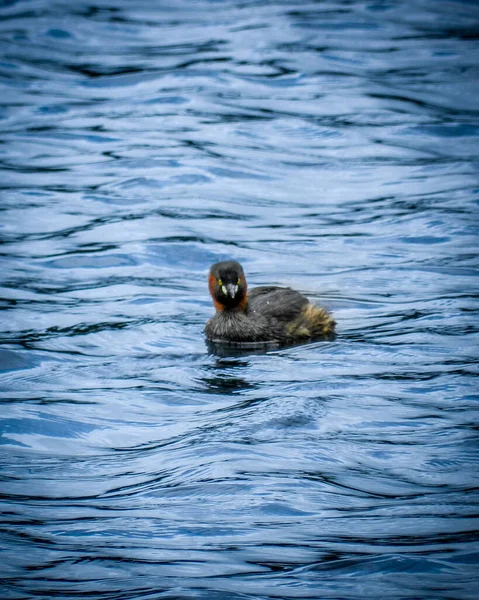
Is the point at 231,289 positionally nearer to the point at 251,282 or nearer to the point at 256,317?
the point at 256,317

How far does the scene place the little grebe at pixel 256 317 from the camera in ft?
30.6

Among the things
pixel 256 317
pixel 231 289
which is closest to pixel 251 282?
pixel 256 317

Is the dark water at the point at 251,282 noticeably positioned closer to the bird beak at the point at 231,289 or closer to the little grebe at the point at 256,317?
the little grebe at the point at 256,317

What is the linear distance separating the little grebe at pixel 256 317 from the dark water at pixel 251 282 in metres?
0.25

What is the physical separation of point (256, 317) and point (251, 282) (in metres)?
1.52

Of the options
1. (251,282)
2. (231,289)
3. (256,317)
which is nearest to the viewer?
(231,289)

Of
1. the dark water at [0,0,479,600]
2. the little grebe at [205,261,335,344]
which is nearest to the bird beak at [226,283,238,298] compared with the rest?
the little grebe at [205,261,335,344]

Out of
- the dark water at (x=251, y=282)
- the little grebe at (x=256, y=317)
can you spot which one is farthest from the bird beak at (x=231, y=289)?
the dark water at (x=251, y=282)

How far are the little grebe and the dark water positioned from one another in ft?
0.81

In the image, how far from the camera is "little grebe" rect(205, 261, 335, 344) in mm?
9320

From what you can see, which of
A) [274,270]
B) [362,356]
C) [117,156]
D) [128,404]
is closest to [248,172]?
[117,156]

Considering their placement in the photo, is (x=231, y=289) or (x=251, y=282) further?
(x=251, y=282)

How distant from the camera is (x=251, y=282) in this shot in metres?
11.0

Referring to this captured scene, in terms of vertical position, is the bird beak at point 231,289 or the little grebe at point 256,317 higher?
the bird beak at point 231,289
